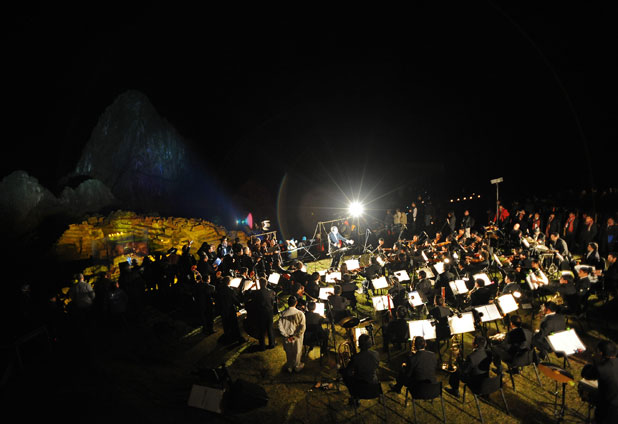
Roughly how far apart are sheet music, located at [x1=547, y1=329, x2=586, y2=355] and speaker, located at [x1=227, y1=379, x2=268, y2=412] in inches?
223

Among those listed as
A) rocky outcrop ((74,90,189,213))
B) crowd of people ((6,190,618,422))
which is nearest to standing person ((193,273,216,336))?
crowd of people ((6,190,618,422))

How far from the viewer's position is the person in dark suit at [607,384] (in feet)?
15.2

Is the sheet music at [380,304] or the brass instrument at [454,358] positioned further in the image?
the sheet music at [380,304]

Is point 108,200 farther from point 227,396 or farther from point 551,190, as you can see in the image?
point 551,190

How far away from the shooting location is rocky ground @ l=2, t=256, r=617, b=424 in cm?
602

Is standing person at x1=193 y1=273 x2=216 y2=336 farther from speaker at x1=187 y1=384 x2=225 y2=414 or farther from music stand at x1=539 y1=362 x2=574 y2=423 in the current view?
music stand at x1=539 y1=362 x2=574 y2=423

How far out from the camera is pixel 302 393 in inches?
273

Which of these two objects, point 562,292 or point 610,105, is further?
point 610,105

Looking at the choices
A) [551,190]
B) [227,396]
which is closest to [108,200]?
[227,396]

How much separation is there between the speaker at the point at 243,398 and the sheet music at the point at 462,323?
432cm

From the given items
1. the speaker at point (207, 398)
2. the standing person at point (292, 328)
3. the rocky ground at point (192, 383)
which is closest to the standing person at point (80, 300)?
the rocky ground at point (192, 383)

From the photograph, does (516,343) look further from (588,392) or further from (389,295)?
(389,295)

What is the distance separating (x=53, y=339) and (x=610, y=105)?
36448 millimetres

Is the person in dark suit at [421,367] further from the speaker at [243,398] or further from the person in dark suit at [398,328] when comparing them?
the speaker at [243,398]
